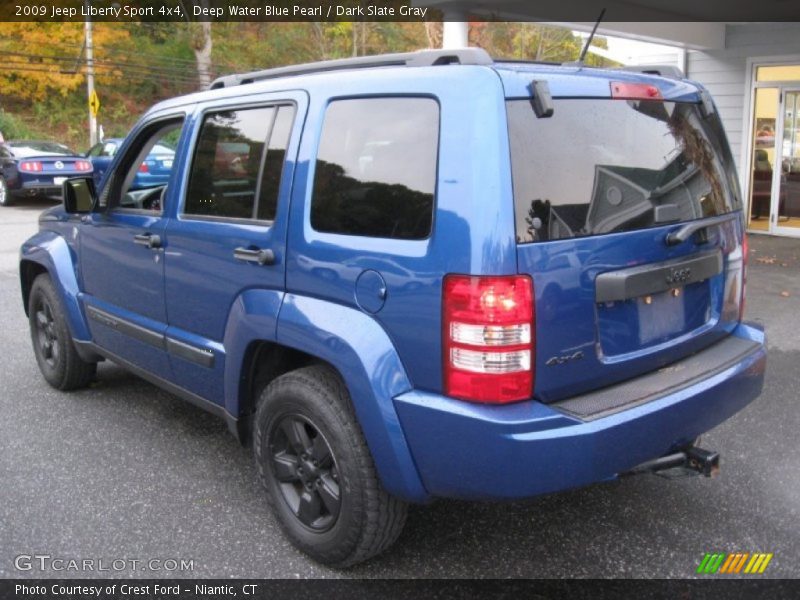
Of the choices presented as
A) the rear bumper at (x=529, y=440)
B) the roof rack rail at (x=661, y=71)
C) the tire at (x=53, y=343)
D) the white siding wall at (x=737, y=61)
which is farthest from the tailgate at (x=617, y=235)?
the white siding wall at (x=737, y=61)

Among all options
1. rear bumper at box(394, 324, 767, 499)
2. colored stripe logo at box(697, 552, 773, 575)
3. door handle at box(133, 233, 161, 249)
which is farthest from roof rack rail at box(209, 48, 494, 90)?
colored stripe logo at box(697, 552, 773, 575)

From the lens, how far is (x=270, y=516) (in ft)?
11.7

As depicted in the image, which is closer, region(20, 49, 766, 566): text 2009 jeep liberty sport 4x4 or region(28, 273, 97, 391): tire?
region(20, 49, 766, 566): text 2009 jeep liberty sport 4x4

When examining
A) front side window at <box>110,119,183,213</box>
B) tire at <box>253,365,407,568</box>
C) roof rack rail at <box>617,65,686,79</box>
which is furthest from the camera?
front side window at <box>110,119,183,213</box>

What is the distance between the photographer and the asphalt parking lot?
3.17 m

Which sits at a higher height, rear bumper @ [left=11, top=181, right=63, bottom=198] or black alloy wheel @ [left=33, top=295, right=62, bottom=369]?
rear bumper @ [left=11, top=181, right=63, bottom=198]

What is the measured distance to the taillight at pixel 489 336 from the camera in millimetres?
2490

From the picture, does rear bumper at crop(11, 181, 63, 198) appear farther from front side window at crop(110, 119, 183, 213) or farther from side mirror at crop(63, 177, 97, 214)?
front side window at crop(110, 119, 183, 213)

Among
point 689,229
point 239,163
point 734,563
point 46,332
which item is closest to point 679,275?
Result: point 689,229

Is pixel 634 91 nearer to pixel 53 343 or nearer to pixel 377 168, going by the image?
pixel 377 168

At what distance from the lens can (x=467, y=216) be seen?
2.51 m

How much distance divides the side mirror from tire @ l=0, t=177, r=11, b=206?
15910 mm

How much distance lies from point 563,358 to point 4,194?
1941 cm

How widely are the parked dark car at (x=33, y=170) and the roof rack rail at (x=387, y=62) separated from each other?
15.9 meters
